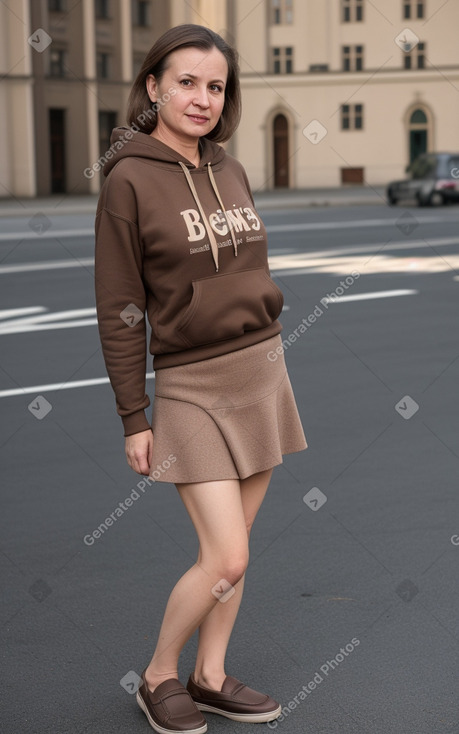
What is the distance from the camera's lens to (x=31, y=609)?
445 cm

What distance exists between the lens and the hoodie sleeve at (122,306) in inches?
122

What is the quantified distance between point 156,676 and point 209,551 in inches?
19.8

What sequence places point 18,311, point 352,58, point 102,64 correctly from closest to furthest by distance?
point 18,311, point 102,64, point 352,58

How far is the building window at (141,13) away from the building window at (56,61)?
4.55 metres

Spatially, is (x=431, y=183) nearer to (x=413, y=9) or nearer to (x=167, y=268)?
(x=413, y=9)

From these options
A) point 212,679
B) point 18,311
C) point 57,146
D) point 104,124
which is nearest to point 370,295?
point 18,311

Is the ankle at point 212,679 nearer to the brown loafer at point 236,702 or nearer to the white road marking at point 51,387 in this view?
the brown loafer at point 236,702

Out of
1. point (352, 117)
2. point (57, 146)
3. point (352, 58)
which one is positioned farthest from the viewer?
point (352, 58)

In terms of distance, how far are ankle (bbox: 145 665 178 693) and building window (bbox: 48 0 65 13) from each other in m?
49.6

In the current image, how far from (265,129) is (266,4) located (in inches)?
245

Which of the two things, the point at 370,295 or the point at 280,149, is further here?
the point at 280,149

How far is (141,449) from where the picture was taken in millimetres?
3244

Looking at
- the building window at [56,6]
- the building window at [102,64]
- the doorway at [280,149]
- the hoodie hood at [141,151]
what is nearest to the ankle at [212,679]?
the hoodie hood at [141,151]

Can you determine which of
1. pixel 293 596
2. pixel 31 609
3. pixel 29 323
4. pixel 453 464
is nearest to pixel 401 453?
pixel 453 464
